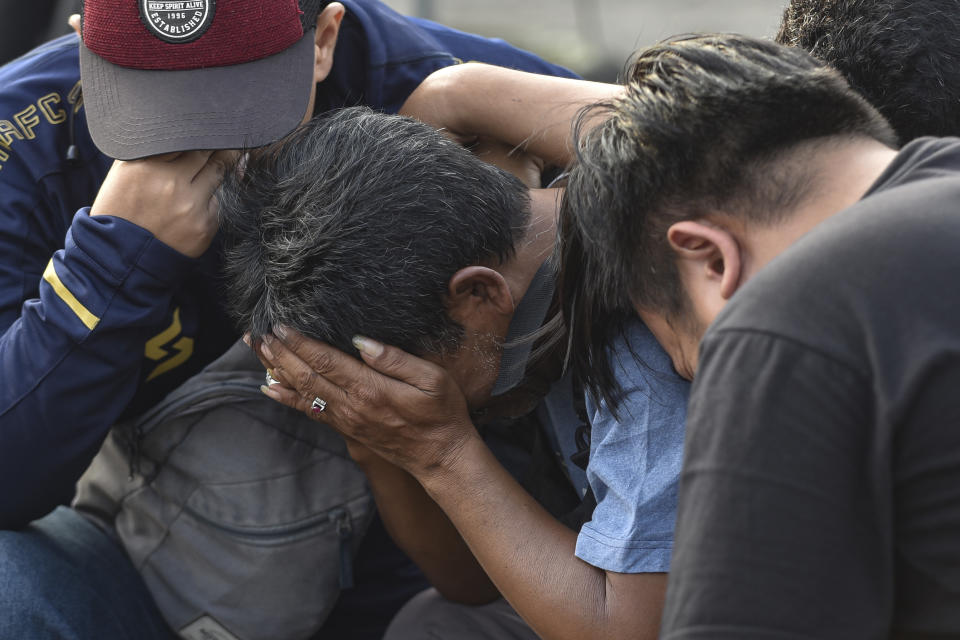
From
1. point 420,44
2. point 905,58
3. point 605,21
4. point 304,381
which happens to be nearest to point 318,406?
point 304,381

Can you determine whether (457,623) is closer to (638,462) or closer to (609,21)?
(638,462)

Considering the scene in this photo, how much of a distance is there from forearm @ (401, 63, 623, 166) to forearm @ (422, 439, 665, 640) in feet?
1.94

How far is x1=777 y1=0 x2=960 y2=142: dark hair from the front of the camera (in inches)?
65.1

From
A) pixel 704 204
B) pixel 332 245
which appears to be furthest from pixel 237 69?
pixel 704 204

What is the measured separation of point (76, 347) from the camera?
1699 millimetres

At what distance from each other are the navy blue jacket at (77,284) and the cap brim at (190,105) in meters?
0.17

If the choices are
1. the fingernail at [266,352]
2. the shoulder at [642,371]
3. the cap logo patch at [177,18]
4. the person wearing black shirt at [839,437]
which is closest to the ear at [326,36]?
the cap logo patch at [177,18]

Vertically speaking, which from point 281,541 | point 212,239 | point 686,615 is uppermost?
point 686,615

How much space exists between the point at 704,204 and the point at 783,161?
10 cm

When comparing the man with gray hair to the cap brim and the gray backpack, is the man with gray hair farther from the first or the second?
the gray backpack

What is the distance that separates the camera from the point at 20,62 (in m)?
2.07

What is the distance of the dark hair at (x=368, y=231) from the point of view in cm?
154

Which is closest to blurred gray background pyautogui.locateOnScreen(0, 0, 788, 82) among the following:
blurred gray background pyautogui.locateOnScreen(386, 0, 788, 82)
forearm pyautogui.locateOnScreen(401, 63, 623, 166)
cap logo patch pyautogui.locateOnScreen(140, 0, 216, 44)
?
blurred gray background pyautogui.locateOnScreen(386, 0, 788, 82)

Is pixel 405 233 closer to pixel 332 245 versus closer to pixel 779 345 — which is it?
pixel 332 245
